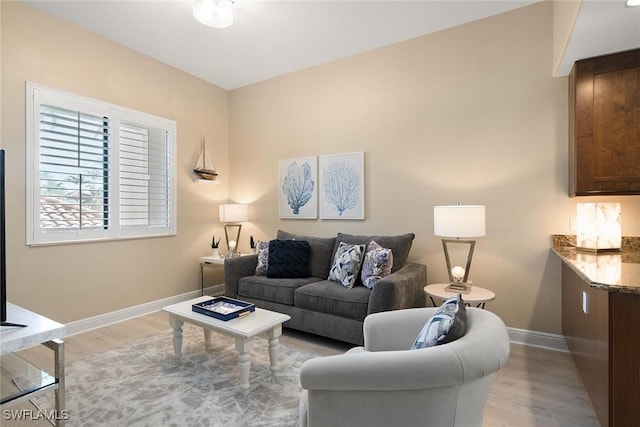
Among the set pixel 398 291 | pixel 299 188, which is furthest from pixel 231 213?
pixel 398 291

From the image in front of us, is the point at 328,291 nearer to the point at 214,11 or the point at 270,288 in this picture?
the point at 270,288

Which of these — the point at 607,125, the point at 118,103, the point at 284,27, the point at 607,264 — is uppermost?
the point at 284,27

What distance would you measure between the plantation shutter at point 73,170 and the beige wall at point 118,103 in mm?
177

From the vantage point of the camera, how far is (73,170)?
121 inches

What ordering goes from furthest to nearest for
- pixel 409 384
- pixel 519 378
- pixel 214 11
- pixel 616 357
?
pixel 214 11 < pixel 519 378 < pixel 616 357 < pixel 409 384

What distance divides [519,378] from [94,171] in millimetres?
4155

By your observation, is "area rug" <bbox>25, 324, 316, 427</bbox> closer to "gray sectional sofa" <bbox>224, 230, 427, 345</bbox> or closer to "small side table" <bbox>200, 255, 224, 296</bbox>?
"gray sectional sofa" <bbox>224, 230, 427, 345</bbox>

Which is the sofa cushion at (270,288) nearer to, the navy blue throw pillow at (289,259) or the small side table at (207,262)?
the navy blue throw pillow at (289,259)

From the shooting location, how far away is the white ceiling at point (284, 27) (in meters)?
2.77

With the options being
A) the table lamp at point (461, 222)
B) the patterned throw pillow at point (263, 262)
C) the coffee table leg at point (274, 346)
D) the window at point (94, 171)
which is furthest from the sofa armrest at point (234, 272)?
the table lamp at point (461, 222)

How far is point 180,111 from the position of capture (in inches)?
161

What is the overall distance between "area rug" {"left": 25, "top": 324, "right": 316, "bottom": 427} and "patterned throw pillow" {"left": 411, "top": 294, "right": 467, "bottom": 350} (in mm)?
997

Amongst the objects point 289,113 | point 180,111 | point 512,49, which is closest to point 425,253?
point 512,49

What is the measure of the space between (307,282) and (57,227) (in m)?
2.42
